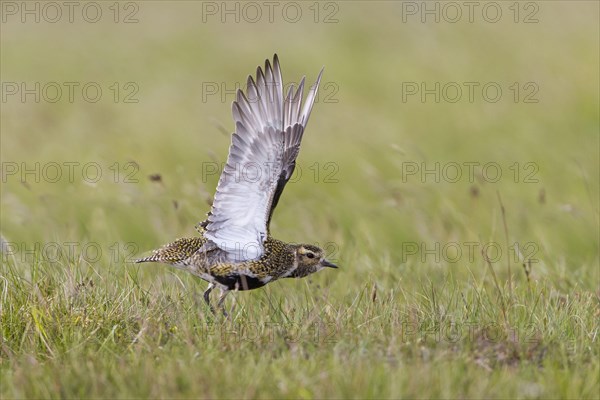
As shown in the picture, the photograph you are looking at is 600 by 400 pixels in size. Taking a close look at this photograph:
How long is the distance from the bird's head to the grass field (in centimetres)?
14

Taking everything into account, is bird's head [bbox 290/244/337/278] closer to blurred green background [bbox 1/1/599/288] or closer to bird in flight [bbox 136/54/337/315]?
bird in flight [bbox 136/54/337/315]

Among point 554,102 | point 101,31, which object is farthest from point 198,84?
point 554,102

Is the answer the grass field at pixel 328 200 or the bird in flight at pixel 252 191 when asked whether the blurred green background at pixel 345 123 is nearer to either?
the grass field at pixel 328 200

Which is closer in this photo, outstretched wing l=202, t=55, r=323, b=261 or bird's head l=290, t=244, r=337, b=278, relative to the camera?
outstretched wing l=202, t=55, r=323, b=261

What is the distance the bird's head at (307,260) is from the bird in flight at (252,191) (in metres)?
0.18

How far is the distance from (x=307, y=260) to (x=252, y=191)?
860mm

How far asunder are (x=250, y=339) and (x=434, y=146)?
775cm

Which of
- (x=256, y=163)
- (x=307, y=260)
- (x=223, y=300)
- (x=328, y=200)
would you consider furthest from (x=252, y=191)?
(x=328, y=200)

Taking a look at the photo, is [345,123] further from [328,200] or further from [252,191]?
[252,191]

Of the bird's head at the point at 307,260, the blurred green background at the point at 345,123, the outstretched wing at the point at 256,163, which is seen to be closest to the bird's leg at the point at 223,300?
the outstretched wing at the point at 256,163

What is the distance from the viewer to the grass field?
5.36 metres

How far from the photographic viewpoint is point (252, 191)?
6.62 metres

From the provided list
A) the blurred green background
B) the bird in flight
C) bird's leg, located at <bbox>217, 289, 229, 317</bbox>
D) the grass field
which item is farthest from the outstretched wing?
the blurred green background

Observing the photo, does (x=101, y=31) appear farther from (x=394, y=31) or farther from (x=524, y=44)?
(x=524, y=44)
